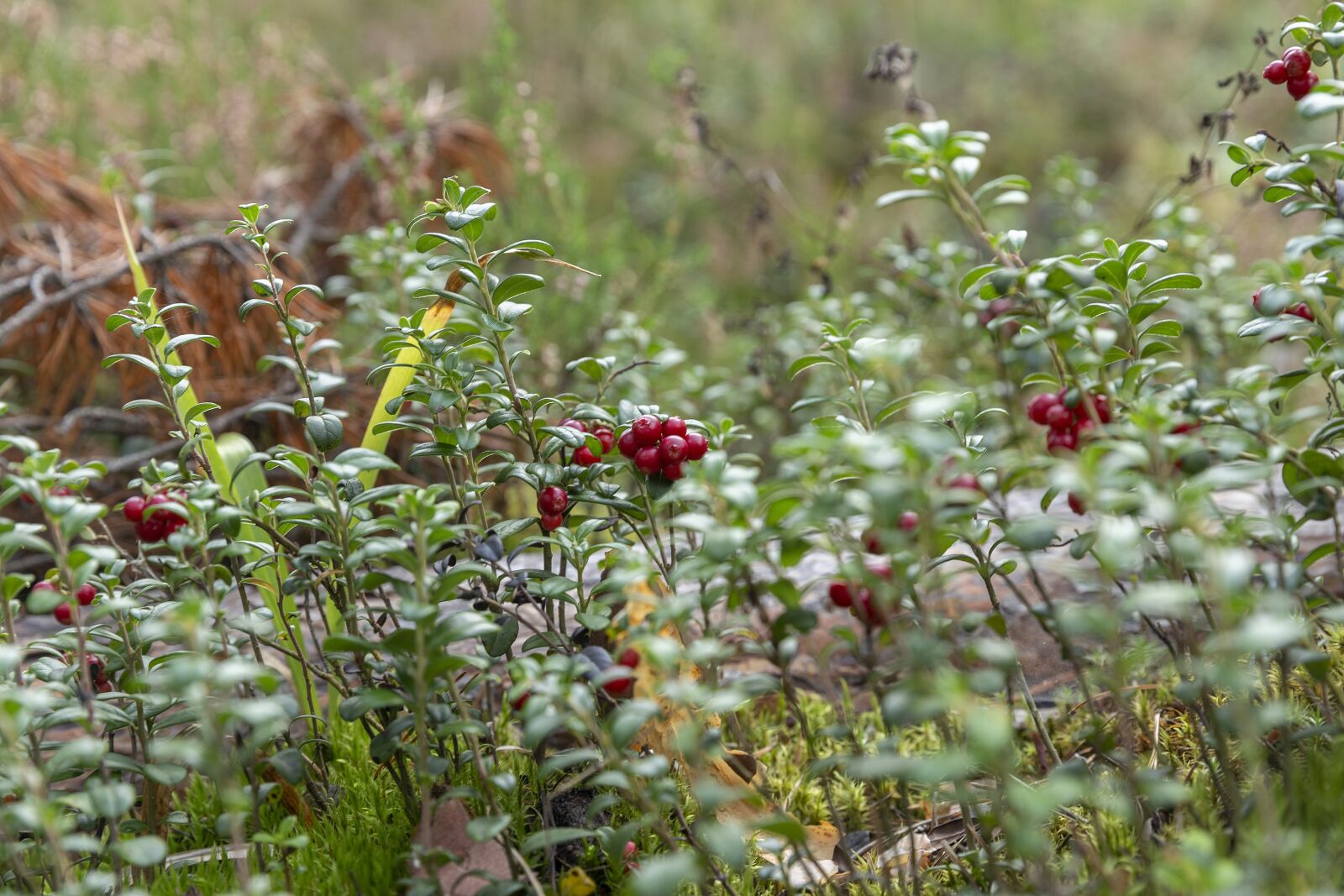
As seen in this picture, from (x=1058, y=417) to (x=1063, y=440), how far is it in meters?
0.06

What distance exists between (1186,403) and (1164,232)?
204 cm

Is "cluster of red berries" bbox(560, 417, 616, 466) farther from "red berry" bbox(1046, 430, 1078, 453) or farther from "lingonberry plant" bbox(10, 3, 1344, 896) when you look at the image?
"red berry" bbox(1046, 430, 1078, 453)

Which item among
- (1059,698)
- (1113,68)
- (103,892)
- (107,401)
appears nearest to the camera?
(103,892)

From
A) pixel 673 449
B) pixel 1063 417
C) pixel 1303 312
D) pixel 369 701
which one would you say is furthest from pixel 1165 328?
pixel 369 701

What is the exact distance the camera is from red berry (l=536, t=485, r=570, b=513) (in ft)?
5.40

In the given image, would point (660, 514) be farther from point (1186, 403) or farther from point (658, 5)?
point (658, 5)

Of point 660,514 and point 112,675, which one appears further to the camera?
point 660,514

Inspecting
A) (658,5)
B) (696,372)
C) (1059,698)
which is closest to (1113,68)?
(658,5)

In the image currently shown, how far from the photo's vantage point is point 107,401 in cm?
344

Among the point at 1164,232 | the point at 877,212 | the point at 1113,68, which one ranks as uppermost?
the point at 1113,68

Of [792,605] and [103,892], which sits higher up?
[792,605]

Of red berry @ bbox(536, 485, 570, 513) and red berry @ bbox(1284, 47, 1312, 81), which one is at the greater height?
red berry @ bbox(1284, 47, 1312, 81)

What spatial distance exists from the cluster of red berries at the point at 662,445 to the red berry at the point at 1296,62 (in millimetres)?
1171

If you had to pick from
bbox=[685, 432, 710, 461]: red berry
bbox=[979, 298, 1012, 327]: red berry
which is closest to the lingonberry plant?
bbox=[685, 432, 710, 461]: red berry
